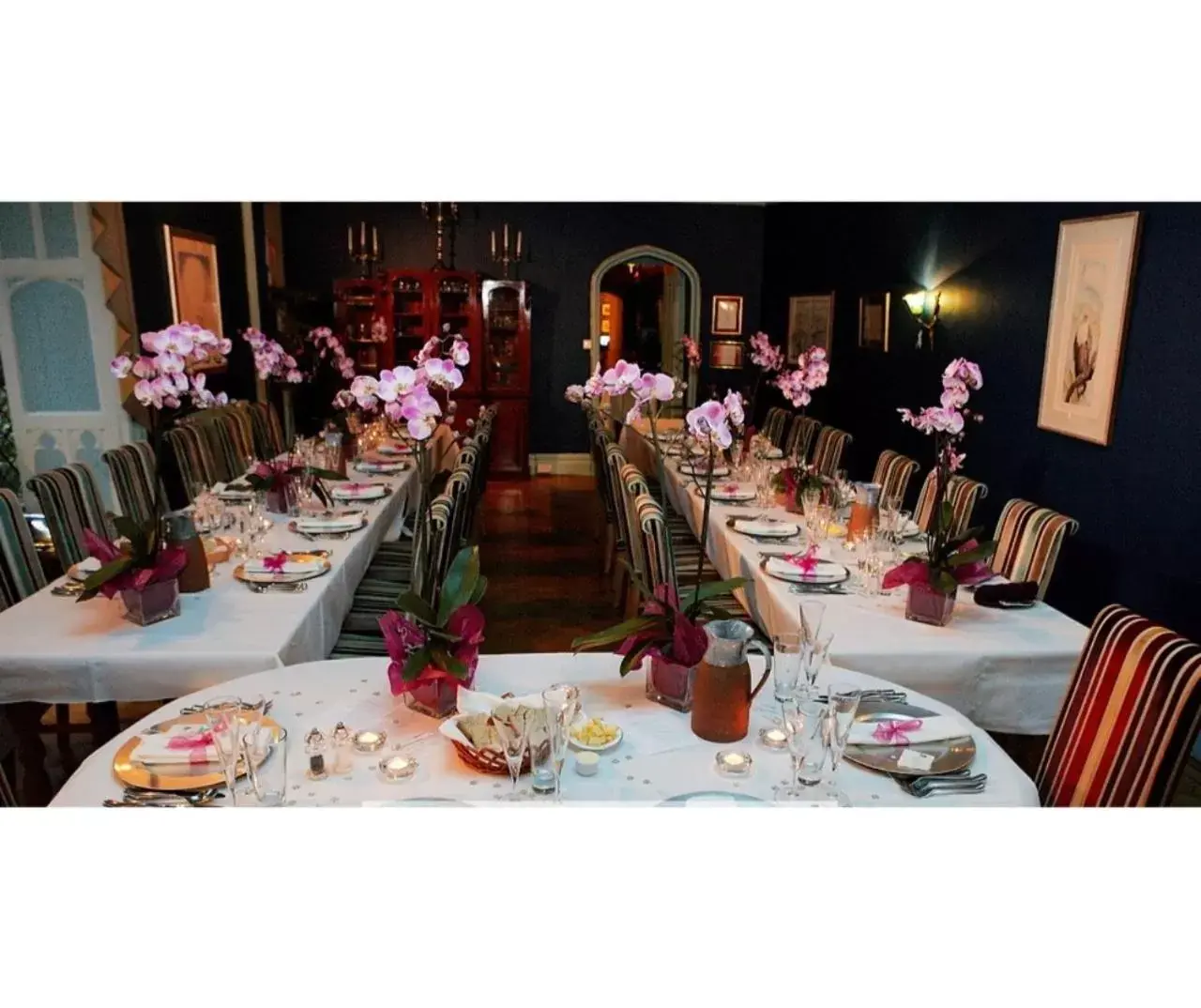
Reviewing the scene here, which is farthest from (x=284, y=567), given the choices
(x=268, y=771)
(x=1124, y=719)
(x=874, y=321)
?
(x=874, y=321)

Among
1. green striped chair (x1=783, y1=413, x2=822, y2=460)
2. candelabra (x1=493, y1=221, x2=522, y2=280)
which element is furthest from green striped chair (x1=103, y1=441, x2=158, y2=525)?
candelabra (x1=493, y1=221, x2=522, y2=280)

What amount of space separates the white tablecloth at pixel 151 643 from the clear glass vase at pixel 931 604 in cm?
157

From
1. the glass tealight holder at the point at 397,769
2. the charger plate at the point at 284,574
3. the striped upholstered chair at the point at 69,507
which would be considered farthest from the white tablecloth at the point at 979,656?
the striped upholstered chair at the point at 69,507

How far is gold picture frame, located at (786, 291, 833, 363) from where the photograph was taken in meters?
6.98

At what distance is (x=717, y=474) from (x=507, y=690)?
2.73m

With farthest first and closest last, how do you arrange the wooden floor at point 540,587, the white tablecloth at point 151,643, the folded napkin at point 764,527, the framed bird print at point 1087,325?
1. the framed bird print at point 1087,325
2. the folded napkin at point 764,527
3. the wooden floor at point 540,587
4. the white tablecloth at point 151,643

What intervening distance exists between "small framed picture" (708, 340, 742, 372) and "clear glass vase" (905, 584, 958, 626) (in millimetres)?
6311

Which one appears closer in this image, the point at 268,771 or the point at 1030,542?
the point at 268,771

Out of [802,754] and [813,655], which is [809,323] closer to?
[813,655]

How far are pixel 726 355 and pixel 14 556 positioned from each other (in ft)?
21.9

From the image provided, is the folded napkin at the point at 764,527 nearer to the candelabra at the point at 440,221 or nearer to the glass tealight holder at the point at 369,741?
the glass tealight holder at the point at 369,741

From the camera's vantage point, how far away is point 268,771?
4.82ft

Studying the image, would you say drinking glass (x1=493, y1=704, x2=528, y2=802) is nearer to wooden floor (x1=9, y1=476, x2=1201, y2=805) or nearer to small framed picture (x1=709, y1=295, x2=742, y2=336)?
wooden floor (x1=9, y1=476, x2=1201, y2=805)

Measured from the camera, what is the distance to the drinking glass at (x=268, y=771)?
140cm
